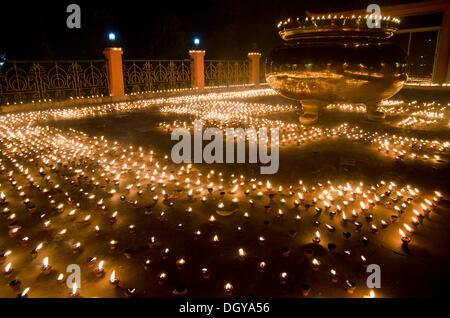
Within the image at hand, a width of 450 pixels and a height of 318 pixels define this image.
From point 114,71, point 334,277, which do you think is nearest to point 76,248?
point 334,277

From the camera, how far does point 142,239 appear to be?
2.44m

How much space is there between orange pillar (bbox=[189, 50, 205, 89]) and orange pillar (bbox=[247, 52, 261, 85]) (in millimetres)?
4085

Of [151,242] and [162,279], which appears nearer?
[162,279]

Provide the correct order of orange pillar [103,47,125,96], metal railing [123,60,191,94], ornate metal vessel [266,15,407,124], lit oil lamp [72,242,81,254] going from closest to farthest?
lit oil lamp [72,242,81,254] → ornate metal vessel [266,15,407,124] → orange pillar [103,47,125,96] → metal railing [123,60,191,94]

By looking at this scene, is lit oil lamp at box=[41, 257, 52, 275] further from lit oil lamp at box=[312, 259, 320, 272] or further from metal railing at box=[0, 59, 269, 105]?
metal railing at box=[0, 59, 269, 105]

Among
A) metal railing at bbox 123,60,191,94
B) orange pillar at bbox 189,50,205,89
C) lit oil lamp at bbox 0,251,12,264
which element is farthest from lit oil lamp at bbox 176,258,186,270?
orange pillar at bbox 189,50,205,89

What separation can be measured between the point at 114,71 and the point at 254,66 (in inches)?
372

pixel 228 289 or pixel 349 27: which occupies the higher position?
pixel 349 27

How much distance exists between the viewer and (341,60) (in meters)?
4.59

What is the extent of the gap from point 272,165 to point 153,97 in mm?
10464

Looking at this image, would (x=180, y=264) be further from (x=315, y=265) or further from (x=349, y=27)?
(x=349, y=27)

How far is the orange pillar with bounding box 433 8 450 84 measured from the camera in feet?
39.7

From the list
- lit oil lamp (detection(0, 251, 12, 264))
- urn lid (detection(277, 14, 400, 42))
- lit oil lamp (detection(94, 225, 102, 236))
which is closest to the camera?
lit oil lamp (detection(0, 251, 12, 264))
